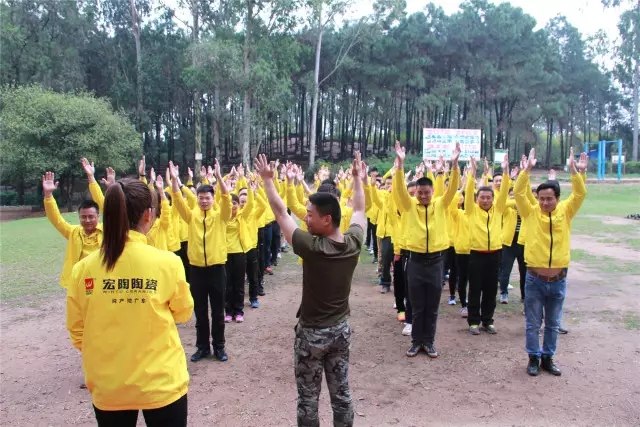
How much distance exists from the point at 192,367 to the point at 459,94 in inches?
1308

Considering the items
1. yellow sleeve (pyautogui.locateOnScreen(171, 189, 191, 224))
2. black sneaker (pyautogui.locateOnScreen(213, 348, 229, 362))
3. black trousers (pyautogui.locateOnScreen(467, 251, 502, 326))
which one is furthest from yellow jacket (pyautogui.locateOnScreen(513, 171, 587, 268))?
yellow sleeve (pyautogui.locateOnScreen(171, 189, 191, 224))

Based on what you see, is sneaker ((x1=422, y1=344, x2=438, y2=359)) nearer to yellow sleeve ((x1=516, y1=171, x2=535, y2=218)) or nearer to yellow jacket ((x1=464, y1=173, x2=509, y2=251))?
yellow jacket ((x1=464, y1=173, x2=509, y2=251))

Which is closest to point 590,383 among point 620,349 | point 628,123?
point 620,349

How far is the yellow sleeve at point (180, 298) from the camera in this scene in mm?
2275

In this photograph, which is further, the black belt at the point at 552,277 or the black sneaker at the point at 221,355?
the black sneaker at the point at 221,355

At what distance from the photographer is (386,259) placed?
26.6 ft

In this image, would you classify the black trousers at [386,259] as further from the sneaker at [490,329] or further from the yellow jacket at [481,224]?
the sneaker at [490,329]

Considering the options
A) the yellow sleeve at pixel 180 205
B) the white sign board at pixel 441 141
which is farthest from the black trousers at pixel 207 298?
the white sign board at pixel 441 141

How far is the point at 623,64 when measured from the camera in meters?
40.9

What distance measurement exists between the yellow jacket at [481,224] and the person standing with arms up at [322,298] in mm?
3054

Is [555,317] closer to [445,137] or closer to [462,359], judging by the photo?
[462,359]

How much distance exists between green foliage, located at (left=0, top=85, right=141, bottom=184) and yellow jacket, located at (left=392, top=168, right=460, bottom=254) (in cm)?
2231

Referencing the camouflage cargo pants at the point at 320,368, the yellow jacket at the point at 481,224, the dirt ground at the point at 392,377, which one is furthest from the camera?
the yellow jacket at the point at 481,224

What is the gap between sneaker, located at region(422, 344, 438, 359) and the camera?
17.1ft
